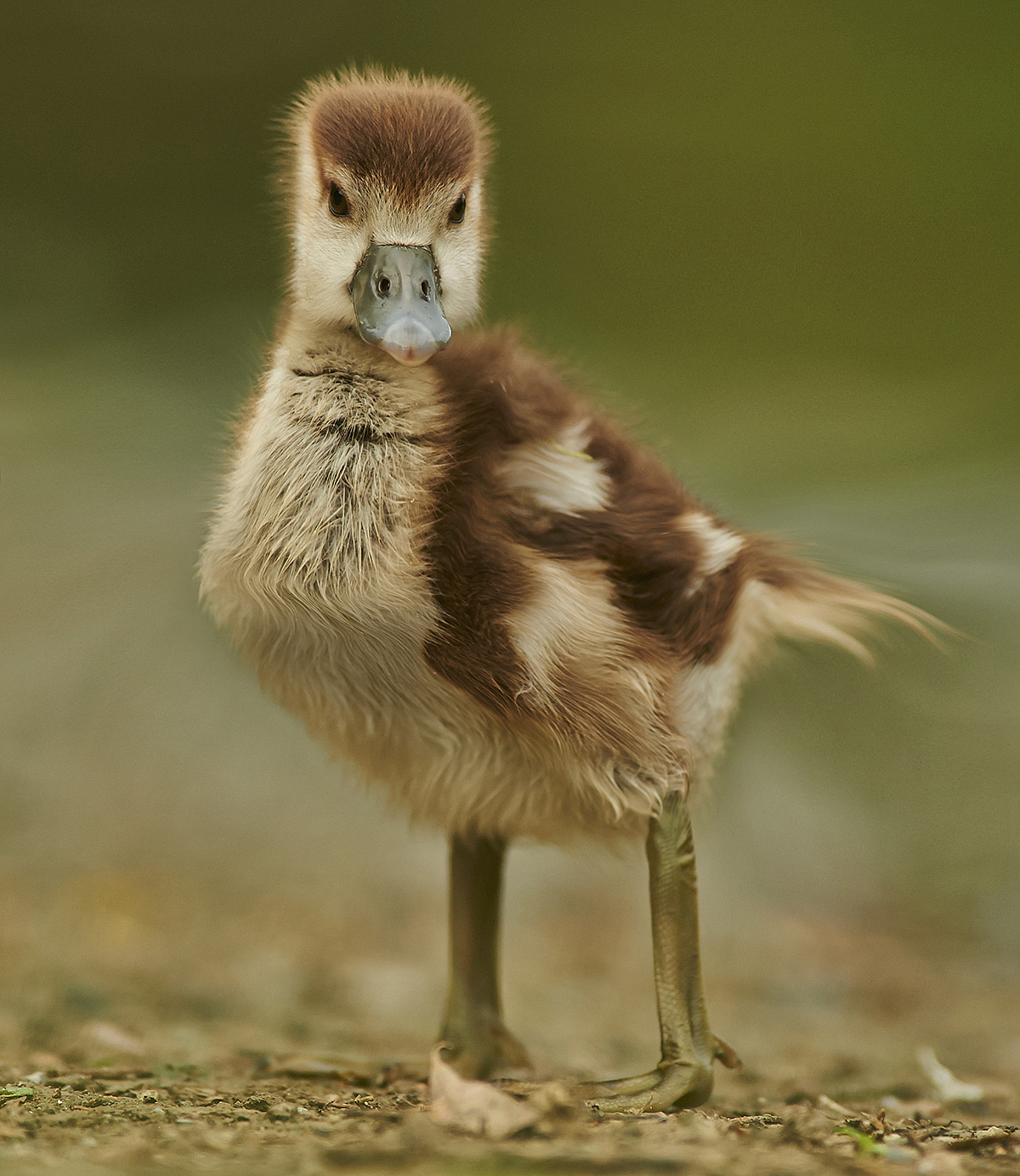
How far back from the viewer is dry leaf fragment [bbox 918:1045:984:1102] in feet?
3.84

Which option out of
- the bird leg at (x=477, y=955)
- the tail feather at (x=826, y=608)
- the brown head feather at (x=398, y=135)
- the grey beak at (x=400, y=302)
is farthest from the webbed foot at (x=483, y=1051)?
the brown head feather at (x=398, y=135)

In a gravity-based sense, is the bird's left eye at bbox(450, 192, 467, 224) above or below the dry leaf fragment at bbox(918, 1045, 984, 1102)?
above

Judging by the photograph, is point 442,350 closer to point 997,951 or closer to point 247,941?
point 247,941

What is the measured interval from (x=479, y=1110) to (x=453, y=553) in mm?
380

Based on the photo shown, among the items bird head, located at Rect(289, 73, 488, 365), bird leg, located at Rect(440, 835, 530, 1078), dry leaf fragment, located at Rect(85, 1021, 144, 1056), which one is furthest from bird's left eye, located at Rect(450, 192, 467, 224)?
dry leaf fragment, located at Rect(85, 1021, 144, 1056)

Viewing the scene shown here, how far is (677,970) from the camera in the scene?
942mm

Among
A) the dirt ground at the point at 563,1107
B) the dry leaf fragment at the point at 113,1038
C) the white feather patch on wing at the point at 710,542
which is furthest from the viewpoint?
the dry leaf fragment at the point at 113,1038

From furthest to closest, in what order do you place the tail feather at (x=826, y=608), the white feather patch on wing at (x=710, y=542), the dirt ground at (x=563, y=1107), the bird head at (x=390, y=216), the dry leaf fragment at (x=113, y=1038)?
the dry leaf fragment at (x=113, y=1038) < the tail feather at (x=826, y=608) < the white feather patch on wing at (x=710, y=542) < the bird head at (x=390, y=216) < the dirt ground at (x=563, y=1107)

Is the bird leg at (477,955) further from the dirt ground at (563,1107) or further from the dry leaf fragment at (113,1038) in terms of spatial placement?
the dry leaf fragment at (113,1038)

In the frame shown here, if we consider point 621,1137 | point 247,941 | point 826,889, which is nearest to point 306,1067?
point 621,1137

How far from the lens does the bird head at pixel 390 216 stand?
0.85 m

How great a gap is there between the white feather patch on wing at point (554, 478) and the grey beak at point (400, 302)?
4.5 inches

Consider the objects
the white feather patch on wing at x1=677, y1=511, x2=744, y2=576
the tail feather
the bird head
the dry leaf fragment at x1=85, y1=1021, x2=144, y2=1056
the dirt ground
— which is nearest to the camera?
the dirt ground

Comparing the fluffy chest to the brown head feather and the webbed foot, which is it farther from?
the webbed foot
